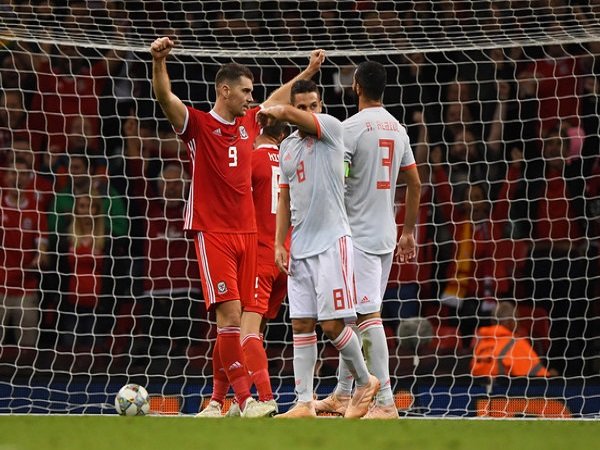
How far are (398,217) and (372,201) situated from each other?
332 centimetres

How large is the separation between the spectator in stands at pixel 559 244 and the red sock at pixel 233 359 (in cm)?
363

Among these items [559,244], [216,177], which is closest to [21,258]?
[216,177]

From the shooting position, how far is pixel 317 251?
252 inches

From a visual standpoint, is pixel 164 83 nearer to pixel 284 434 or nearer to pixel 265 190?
pixel 265 190

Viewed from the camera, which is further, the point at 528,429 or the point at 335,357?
the point at 335,357

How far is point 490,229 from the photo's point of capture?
10188 millimetres

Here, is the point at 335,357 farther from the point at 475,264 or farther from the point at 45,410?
the point at 45,410

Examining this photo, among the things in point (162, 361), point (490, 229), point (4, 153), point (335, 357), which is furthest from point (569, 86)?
point (4, 153)

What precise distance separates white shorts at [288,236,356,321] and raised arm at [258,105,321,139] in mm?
601

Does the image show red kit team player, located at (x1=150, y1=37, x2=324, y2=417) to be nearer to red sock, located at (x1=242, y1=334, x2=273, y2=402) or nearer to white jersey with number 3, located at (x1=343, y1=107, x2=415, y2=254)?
red sock, located at (x1=242, y1=334, x2=273, y2=402)

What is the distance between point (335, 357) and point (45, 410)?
232 cm

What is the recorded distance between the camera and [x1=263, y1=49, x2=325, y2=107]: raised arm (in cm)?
731

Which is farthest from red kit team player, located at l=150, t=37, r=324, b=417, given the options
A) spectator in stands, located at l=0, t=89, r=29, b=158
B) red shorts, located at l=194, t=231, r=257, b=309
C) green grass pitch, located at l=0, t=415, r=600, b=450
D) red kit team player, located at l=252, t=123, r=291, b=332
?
spectator in stands, located at l=0, t=89, r=29, b=158

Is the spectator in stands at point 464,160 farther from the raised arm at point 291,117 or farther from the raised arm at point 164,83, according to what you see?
the raised arm at point 291,117
